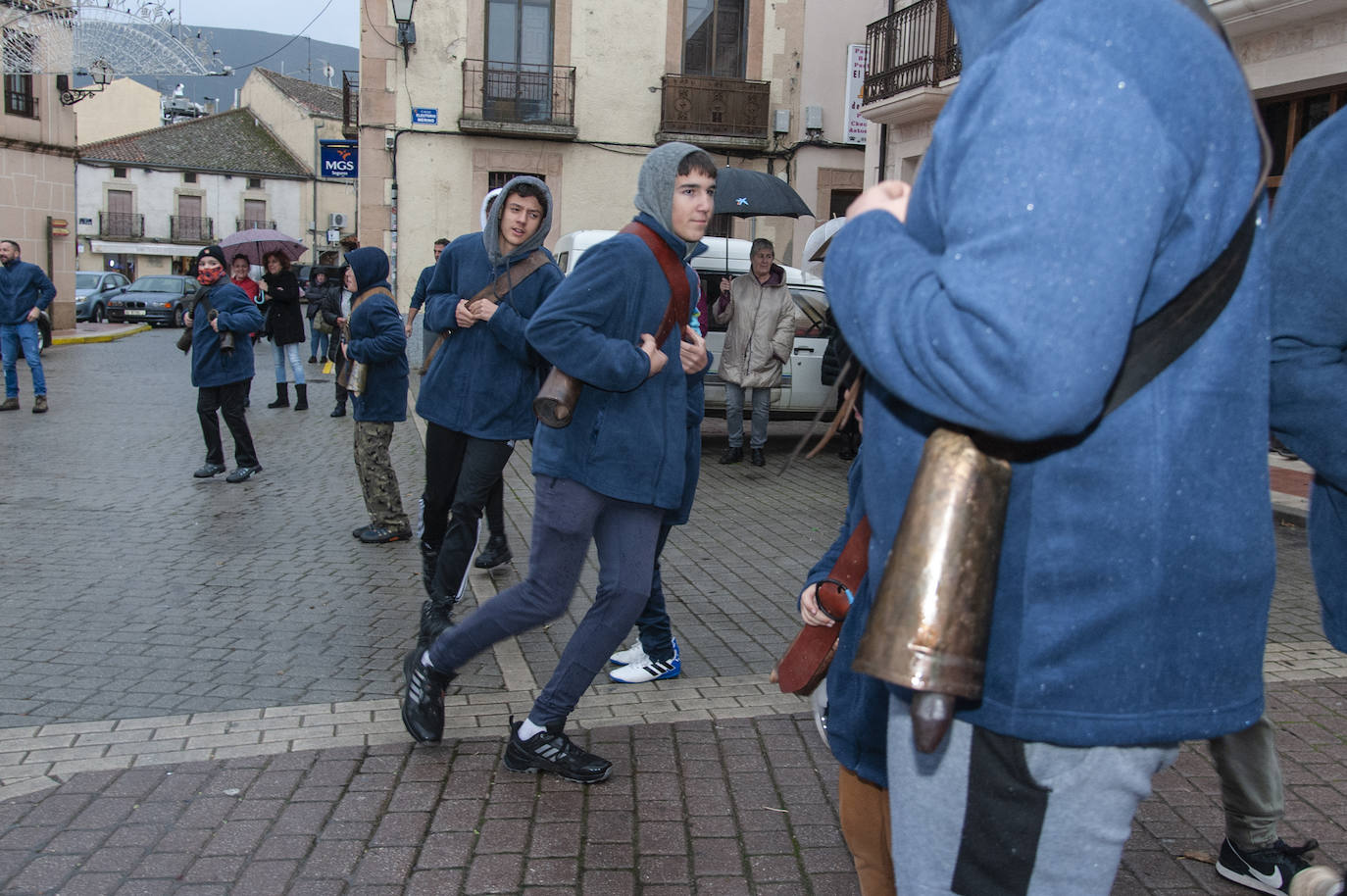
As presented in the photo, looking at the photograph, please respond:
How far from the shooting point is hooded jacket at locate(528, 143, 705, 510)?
11.5 ft

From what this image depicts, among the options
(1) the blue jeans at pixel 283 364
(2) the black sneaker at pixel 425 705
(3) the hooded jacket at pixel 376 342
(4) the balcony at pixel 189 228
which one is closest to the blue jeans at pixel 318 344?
(1) the blue jeans at pixel 283 364

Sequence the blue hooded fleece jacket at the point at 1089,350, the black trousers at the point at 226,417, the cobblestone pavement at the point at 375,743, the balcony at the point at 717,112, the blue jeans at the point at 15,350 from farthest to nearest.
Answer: the balcony at the point at 717,112, the blue jeans at the point at 15,350, the black trousers at the point at 226,417, the cobblestone pavement at the point at 375,743, the blue hooded fleece jacket at the point at 1089,350

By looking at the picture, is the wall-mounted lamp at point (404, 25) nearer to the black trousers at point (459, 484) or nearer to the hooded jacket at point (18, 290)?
the hooded jacket at point (18, 290)

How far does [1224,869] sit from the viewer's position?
306cm

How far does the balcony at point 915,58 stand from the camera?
16219 mm

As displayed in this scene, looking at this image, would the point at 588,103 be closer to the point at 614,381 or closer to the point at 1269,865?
the point at 614,381

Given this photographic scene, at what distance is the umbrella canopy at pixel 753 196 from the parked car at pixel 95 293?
27.1m

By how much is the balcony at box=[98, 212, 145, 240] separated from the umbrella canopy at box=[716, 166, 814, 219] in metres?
52.8

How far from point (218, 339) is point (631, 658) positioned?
584cm

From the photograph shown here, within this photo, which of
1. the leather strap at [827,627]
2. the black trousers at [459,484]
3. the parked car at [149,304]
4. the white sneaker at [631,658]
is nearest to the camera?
the leather strap at [827,627]

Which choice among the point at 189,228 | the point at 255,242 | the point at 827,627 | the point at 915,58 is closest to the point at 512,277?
the point at 827,627

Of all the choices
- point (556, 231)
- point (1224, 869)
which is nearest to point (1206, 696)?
point (1224, 869)

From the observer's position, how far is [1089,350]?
121cm

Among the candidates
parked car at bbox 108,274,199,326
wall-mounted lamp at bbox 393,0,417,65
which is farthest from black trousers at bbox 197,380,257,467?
parked car at bbox 108,274,199,326
